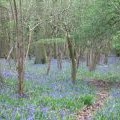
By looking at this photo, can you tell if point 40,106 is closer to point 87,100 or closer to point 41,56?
point 87,100

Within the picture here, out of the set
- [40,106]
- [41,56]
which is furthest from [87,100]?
[41,56]

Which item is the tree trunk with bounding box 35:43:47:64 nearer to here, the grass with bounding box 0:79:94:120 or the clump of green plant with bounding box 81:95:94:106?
the grass with bounding box 0:79:94:120

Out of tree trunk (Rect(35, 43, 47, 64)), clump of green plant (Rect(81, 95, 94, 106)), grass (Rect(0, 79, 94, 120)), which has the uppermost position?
grass (Rect(0, 79, 94, 120))

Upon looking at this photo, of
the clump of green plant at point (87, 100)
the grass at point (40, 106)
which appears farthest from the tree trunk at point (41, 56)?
the clump of green plant at point (87, 100)

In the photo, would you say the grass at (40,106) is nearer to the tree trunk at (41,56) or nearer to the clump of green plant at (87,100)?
the clump of green plant at (87,100)

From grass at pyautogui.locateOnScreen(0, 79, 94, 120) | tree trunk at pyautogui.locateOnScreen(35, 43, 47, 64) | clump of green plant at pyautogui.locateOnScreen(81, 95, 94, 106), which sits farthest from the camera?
tree trunk at pyautogui.locateOnScreen(35, 43, 47, 64)

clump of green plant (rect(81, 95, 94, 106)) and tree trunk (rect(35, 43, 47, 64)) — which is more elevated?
clump of green plant (rect(81, 95, 94, 106))

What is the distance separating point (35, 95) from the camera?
13.8 meters

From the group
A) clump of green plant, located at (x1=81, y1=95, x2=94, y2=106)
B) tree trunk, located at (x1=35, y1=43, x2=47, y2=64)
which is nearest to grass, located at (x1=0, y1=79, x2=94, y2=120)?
clump of green plant, located at (x1=81, y1=95, x2=94, y2=106)

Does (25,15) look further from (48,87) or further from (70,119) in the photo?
(70,119)

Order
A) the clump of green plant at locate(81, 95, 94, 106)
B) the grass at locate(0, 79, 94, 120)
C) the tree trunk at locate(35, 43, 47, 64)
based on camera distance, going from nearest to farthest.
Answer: the grass at locate(0, 79, 94, 120) < the clump of green plant at locate(81, 95, 94, 106) < the tree trunk at locate(35, 43, 47, 64)

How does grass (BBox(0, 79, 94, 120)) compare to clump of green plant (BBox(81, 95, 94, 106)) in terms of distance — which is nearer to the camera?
grass (BBox(0, 79, 94, 120))

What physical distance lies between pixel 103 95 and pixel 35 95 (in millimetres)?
3141

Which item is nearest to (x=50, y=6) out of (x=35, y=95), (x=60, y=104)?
(x=35, y=95)
